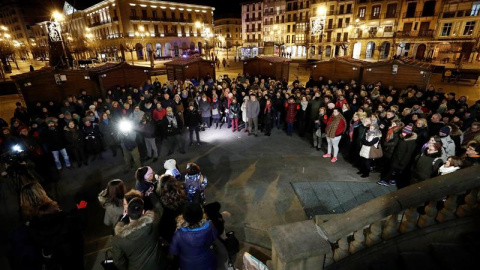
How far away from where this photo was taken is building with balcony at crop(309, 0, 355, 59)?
4612 centimetres

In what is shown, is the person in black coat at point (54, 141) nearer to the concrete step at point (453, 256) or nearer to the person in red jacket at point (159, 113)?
the person in red jacket at point (159, 113)

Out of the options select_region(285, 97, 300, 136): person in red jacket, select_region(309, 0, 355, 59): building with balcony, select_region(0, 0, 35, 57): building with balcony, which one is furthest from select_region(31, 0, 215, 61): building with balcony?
select_region(285, 97, 300, 136): person in red jacket

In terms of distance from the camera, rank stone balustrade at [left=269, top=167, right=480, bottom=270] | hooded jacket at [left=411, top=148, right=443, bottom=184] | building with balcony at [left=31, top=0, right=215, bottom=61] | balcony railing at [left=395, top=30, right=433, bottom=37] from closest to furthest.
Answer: stone balustrade at [left=269, top=167, right=480, bottom=270] → hooded jacket at [left=411, top=148, right=443, bottom=184] → balcony railing at [left=395, top=30, right=433, bottom=37] → building with balcony at [left=31, top=0, right=215, bottom=61]

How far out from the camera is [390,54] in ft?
137

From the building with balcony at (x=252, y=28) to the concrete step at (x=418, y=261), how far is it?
2591 inches

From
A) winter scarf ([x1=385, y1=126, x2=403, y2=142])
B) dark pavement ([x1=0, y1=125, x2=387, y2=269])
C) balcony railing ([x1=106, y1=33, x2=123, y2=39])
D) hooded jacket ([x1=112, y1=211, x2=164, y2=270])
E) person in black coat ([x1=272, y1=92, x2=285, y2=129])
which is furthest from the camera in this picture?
balcony railing ([x1=106, y1=33, x2=123, y2=39])

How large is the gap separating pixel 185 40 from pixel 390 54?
141 feet

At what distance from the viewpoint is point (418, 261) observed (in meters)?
3.19

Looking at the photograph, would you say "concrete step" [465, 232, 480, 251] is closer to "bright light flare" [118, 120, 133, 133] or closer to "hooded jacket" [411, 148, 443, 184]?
"hooded jacket" [411, 148, 443, 184]

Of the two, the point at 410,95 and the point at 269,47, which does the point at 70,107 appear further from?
the point at 269,47

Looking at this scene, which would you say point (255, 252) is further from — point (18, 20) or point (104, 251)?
point (18, 20)

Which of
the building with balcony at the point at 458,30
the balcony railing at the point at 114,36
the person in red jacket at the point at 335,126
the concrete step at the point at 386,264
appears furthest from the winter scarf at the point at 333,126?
the balcony railing at the point at 114,36

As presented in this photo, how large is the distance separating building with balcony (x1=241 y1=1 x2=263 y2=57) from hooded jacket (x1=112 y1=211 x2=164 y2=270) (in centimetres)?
6619

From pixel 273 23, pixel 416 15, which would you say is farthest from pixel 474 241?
→ pixel 273 23
